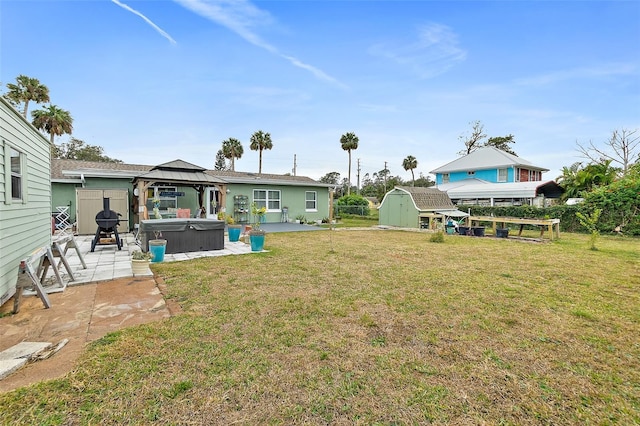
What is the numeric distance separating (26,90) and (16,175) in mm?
22287

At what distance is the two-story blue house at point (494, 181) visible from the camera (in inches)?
736

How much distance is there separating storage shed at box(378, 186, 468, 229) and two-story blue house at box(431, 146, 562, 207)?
19.1 ft

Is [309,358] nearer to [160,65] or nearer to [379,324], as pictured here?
[379,324]

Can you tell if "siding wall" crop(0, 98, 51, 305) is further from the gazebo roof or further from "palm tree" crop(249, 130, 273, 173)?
"palm tree" crop(249, 130, 273, 173)

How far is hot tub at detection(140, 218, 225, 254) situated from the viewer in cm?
725

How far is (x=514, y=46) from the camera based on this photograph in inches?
434

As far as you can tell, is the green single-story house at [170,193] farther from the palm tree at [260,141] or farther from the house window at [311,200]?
the palm tree at [260,141]

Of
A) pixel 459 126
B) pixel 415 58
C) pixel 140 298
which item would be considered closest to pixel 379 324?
pixel 140 298

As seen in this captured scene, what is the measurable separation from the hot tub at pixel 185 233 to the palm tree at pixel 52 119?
18895mm

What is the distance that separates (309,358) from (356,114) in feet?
59.9

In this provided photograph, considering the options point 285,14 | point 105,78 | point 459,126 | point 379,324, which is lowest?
point 379,324

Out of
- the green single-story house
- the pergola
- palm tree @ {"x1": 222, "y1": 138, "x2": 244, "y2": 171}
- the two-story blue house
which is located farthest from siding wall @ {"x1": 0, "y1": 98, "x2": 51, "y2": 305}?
palm tree @ {"x1": 222, "y1": 138, "x2": 244, "y2": 171}

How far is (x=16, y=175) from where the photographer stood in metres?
4.29

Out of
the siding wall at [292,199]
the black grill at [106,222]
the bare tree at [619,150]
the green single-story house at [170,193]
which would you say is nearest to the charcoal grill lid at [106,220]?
the black grill at [106,222]
